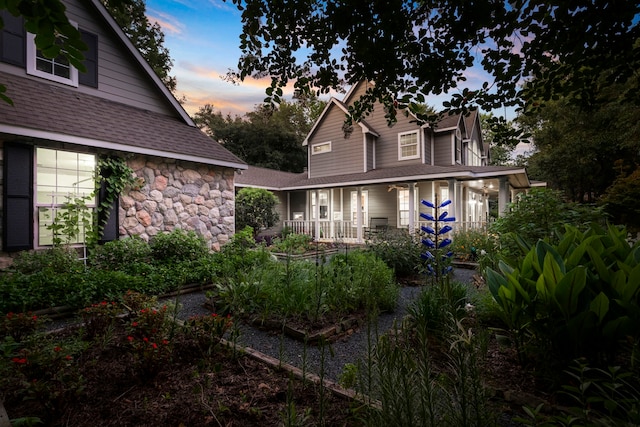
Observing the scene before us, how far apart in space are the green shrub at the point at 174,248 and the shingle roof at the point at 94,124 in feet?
5.96

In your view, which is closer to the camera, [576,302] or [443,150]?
[576,302]

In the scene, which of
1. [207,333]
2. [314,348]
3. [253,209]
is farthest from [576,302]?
[253,209]

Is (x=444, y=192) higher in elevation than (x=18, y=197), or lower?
higher

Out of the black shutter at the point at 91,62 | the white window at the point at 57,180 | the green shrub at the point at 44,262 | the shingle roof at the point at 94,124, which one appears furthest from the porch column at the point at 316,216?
the green shrub at the point at 44,262

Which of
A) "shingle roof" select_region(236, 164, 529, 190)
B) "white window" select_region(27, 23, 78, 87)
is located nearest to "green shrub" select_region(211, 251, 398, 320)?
"white window" select_region(27, 23, 78, 87)

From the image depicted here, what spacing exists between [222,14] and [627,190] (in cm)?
1432

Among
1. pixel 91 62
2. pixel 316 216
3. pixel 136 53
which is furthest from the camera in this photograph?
pixel 316 216

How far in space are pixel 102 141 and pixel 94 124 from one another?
1.89ft

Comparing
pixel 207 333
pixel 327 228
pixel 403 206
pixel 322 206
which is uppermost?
pixel 322 206

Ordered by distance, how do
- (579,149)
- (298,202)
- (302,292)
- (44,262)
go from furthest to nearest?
1. (579,149)
2. (298,202)
3. (44,262)
4. (302,292)

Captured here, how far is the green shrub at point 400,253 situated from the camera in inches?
246

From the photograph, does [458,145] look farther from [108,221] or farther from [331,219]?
[108,221]

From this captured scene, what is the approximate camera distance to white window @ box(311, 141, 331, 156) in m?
16.1

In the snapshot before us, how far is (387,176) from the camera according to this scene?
12.4 metres
